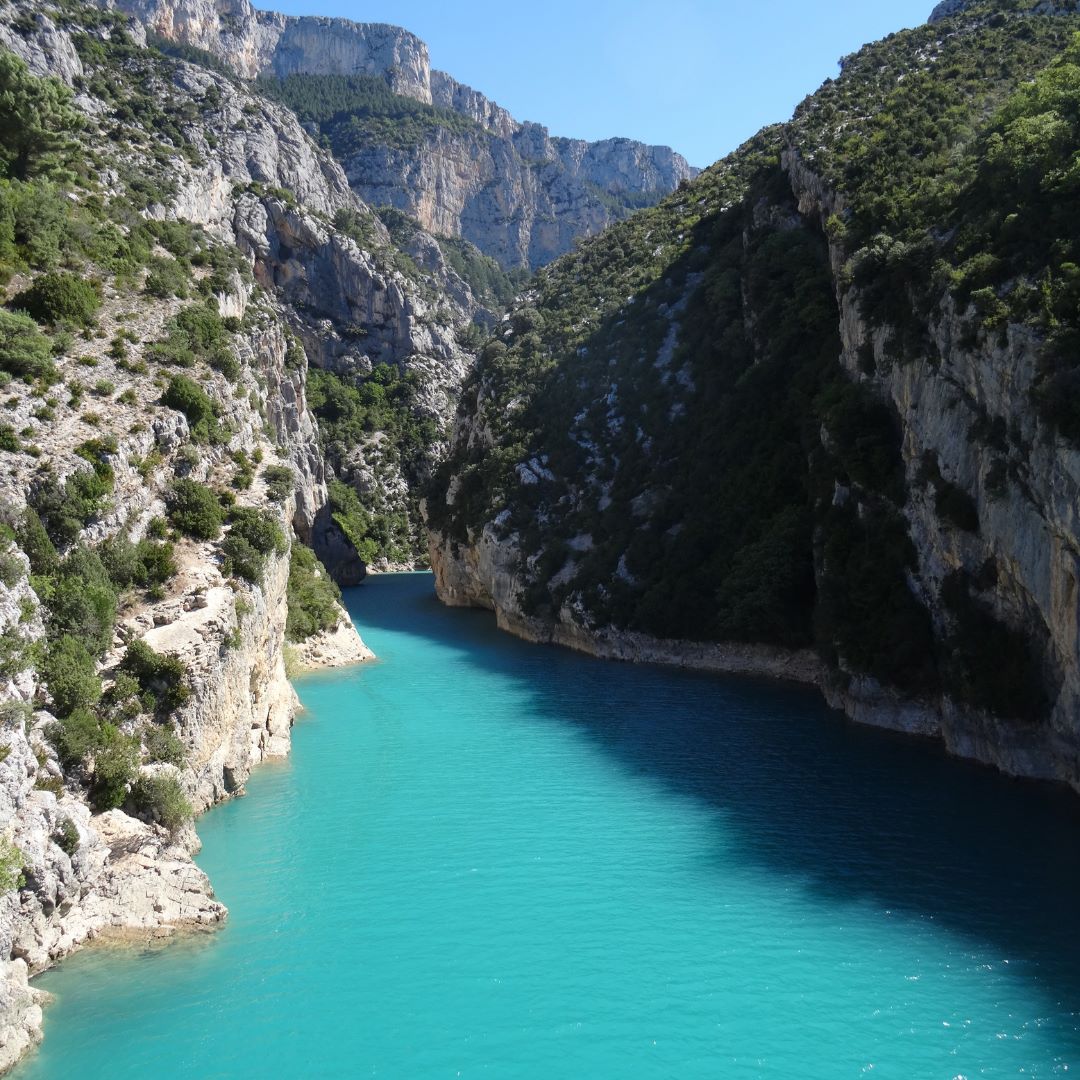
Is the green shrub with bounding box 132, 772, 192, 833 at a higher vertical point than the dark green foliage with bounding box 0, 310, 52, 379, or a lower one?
lower

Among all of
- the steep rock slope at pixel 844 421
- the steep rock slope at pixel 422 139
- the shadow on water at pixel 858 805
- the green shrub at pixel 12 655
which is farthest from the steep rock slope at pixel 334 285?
the green shrub at pixel 12 655

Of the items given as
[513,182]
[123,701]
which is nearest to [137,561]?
[123,701]

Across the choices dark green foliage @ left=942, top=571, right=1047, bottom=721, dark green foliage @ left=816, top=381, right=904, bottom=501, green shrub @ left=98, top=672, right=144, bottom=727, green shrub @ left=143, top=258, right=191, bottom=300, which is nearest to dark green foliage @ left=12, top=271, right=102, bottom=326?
green shrub @ left=143, top=258, right=191, bottom=300

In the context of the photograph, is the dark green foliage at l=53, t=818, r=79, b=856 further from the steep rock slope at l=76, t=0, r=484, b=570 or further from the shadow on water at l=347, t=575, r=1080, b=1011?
the steep rock slope at l=76, t=0, r=484, b=570

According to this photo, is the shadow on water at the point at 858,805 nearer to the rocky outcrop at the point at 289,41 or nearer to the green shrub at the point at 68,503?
the green shrub at the point at 68,503

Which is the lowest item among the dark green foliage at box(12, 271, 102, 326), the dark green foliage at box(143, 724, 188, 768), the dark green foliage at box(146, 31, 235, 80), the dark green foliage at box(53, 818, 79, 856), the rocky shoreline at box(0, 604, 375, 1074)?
the rocky shoreline at box(0, 604, 375, 1074)

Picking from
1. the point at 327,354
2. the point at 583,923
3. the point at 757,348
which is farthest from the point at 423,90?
Result: the point at 583,923

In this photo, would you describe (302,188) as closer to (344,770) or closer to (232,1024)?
(344,770)
